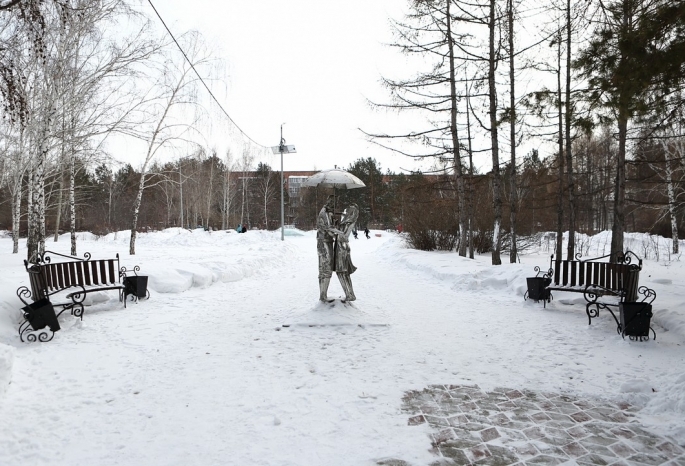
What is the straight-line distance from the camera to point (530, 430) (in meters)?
2.93

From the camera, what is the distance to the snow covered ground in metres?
2.75

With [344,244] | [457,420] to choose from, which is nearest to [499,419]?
[457,420]

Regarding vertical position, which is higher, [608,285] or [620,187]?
[620,187]

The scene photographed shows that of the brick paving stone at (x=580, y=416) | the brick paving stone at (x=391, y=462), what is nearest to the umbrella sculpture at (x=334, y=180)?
the brick paving stone at (x=580, y=416)

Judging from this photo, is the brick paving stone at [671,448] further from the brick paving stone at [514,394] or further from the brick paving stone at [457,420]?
A: the brick paving stone at [457,420]

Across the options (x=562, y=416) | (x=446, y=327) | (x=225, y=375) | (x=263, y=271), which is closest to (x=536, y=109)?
(x=446, y=327)

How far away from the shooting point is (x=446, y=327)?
5.88m

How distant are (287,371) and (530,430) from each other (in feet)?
7.45

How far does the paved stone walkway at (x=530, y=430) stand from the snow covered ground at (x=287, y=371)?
5.6 inches

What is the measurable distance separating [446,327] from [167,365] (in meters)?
3.77

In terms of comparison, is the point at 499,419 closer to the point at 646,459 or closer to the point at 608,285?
the point at 646,459

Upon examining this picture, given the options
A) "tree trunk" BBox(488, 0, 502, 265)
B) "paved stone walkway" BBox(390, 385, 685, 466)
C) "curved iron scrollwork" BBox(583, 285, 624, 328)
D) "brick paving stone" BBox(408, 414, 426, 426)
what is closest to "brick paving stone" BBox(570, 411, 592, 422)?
"paved stone walkway" BBox(390, 385, 685, 466)

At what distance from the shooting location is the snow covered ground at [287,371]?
275 cm

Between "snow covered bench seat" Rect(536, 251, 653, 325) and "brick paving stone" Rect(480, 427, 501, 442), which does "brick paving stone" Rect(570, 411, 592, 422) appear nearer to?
"brick paving stone" Rect(480, 427, 501, 442)
